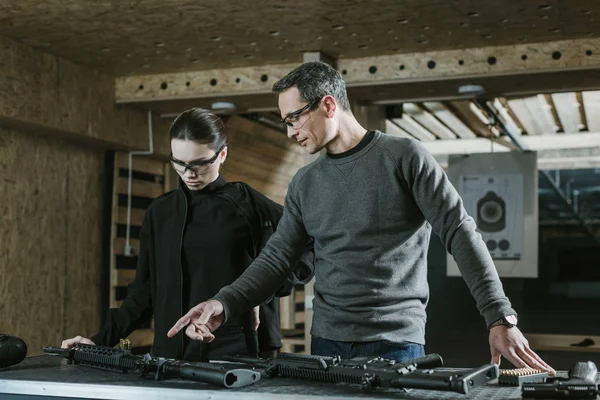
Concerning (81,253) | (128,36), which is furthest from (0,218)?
(128,36)

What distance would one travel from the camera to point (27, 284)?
4.84m

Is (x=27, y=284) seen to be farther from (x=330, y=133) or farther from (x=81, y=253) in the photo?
(x=330, y=133)

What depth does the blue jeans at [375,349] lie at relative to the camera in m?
2.02

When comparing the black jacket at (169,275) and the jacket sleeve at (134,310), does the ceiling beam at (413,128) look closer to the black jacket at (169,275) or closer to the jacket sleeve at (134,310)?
the black jacket at (169,275)

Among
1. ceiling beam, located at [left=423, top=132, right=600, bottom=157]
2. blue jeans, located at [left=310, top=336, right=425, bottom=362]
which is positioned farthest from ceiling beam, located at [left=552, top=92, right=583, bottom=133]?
blue jeans, located at [left=310, top=336, right=425, bottom=362]

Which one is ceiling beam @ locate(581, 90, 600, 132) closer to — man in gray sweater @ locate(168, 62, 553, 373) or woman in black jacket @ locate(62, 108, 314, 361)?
woman in black jacket @ locate(62, 108, 314, 361)

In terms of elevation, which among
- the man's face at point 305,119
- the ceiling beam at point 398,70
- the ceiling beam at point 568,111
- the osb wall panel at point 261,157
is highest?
the ceiling beam at point 568,111

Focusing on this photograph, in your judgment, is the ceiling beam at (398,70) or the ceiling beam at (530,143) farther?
the ceiling beam at (530,143)

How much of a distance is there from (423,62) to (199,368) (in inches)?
132

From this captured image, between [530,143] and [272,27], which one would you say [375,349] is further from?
[530,143]

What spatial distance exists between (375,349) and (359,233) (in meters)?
0.30

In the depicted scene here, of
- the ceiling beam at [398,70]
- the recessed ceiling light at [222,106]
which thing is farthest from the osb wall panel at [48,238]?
the recessed ceiling light at [222,106]

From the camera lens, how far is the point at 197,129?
2447 millimetres

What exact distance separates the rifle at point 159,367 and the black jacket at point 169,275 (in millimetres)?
377
